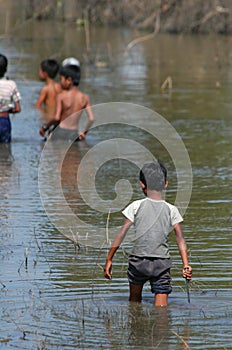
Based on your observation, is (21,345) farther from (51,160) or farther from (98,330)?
(51,160)

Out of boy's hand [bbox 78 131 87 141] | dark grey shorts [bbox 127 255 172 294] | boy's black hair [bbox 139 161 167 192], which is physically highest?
boy's black hair [bbox 139 161 167 192]

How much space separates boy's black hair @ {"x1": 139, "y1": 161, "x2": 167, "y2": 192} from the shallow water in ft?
2.66

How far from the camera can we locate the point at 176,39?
2783cm

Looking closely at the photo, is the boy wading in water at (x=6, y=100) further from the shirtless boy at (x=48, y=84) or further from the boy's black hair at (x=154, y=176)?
the boy's black hair at (x=154, y=176)

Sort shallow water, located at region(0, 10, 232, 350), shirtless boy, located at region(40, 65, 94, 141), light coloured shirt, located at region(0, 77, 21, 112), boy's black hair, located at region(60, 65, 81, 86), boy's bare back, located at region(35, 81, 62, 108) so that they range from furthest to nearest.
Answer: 1. boy's bare back, located at region(35, 81, 62, 108)
2. shirtless boy, located at region(40, 65, 94, 141)
3. boy's black hair, located at region(60, 65, 81, 86)
4. light coloured shirt, located at region(0, 77, 21, 112)
5. shallow water, located at region(0, 10, 232, 350)

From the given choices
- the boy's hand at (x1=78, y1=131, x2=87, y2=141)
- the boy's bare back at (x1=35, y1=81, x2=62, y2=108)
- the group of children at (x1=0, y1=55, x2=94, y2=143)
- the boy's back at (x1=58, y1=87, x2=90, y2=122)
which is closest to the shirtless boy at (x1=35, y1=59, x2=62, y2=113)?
the boy's bare back at (x1=35, y1=81, x2=62, y2=108)

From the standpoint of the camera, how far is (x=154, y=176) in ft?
21.3

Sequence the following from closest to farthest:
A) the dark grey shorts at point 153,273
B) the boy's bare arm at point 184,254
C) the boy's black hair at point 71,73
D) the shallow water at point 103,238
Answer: the shallow water at point 103,238, the boy's bare arm at point 184,254, the dark grey shorts at point 153,273, the boy's black hair at point 71,73

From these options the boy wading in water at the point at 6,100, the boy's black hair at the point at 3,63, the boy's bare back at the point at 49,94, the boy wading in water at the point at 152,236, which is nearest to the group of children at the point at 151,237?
the boy wading in water at the point at 152,236

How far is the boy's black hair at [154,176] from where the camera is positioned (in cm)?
648

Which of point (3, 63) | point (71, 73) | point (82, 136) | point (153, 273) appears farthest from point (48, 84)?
point (153, 273)

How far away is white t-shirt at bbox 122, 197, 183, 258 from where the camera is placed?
6.53m

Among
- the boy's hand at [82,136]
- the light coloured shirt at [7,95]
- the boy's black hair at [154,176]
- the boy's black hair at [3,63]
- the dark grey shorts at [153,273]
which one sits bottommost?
the boy's hand at [82,136]

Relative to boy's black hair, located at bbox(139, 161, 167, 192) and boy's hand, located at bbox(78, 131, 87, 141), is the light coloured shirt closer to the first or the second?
boy's hand, located at bbox(78, 131, 87, 141)
